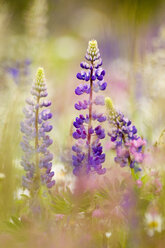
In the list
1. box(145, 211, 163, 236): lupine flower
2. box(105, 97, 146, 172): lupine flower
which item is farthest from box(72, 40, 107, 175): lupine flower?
box(145, 211, 163, 236): lupine flower

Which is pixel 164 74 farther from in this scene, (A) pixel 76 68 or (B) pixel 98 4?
(B) pixel 98 4

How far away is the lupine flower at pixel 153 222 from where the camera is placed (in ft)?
2.93

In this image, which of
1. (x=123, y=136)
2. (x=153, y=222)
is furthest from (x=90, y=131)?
(x=153, y=222)

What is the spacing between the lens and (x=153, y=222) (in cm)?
89

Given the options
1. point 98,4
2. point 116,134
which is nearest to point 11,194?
point 116,134

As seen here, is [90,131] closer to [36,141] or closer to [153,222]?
[36,141]

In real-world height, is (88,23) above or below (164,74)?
above

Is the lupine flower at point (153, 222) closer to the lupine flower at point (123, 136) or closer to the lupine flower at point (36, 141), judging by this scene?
the lupine flower at point (123, 136)

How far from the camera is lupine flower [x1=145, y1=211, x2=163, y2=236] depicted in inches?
35.2

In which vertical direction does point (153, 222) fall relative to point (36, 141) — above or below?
below

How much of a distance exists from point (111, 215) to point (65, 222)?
0.11 m

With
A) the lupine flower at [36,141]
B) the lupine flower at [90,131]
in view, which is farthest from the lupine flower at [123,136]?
the lupine flower at [36,141]

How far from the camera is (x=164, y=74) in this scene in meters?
2.00

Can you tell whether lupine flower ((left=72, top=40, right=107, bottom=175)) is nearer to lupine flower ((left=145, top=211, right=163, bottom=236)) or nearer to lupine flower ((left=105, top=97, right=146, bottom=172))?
lupine flower ((left=105, top=97, right=146, bottom=172))
